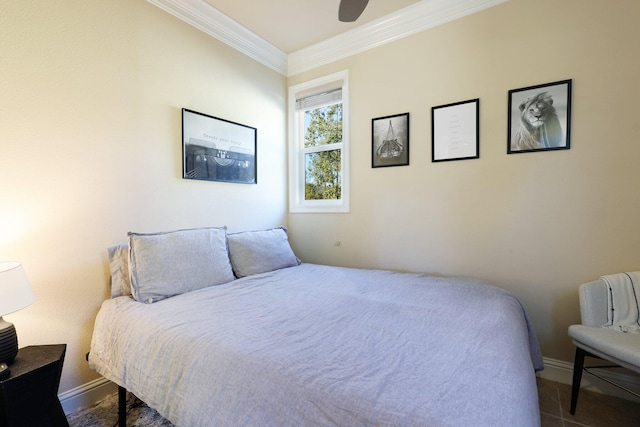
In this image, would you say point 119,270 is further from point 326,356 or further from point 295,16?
point 295,16

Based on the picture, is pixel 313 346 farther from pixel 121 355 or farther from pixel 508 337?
pixel 121 355

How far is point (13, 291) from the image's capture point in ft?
3.89

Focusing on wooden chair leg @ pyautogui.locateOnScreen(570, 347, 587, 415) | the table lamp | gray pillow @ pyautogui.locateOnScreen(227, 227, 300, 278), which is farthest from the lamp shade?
wooden chair leg @ pyautogui.locateOnScreen(570, 347, 587, 415)

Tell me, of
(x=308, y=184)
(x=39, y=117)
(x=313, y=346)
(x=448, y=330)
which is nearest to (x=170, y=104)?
(x=39, y=117)

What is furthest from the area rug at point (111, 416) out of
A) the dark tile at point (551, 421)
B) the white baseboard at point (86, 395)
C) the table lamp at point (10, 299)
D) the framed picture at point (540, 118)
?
the framed picture at point (540, 118)

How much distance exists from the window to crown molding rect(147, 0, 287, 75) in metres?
0.36

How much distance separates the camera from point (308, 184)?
3238 mm

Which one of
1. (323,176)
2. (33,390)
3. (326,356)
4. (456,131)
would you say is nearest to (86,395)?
(33,390)

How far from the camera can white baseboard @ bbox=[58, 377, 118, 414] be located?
1.66 meters

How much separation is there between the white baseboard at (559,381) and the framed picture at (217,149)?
1.49 meters

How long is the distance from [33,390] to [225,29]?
107 inches

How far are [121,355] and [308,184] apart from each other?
7.44ft

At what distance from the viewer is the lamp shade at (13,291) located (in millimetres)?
1147

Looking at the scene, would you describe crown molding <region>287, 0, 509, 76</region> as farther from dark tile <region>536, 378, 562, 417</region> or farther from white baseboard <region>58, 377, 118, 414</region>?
white baseboard <region>58, 377, 118, 414</region>
